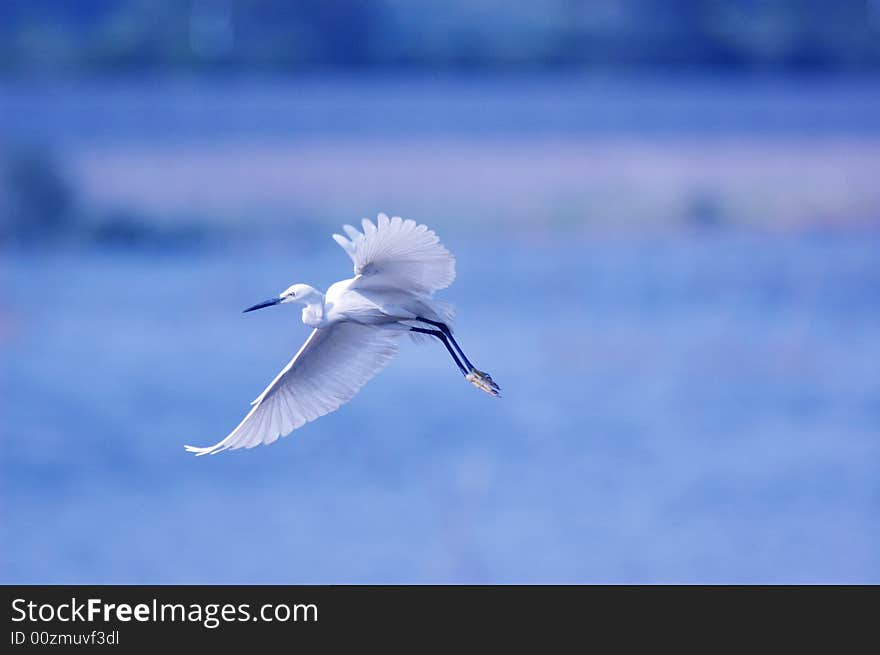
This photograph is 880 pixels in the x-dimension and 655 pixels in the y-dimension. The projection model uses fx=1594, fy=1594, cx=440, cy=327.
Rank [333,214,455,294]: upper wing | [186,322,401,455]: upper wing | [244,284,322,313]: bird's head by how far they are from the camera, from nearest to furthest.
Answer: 1. [333,214,455,294]: upper wing
2. [244,284,322,313]: bird's head
3. [186,322,401,455]: upper wing

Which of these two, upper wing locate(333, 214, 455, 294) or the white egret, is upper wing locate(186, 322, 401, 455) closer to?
the white egret

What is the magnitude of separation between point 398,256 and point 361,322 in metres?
0.39

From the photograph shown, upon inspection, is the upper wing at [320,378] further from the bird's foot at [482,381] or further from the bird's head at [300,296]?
the bird's foot at [482,381]

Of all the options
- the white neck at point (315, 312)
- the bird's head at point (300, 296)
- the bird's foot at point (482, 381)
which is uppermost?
the bird's head at point (300, 296)

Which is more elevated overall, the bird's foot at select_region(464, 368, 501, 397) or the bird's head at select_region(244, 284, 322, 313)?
the bird's head at select_region(244, 284, 322, 313)

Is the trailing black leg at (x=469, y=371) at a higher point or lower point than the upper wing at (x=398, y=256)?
lower

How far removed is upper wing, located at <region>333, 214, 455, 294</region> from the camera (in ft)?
17.8

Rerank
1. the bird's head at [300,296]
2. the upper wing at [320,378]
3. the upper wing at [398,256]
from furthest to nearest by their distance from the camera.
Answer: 1. the upper wing at [320,378]
2. the bird's head at [300,296]
3. the upper wing at [398,256]

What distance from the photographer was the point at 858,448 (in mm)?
21031

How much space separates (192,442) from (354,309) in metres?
14.3

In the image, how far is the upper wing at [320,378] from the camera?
246 inches

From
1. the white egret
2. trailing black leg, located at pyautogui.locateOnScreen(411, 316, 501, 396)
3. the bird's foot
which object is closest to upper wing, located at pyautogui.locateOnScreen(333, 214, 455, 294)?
the white egret

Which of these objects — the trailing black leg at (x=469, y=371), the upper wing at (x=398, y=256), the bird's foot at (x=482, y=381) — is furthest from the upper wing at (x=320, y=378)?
the bird's foot at (x=482, y=381)

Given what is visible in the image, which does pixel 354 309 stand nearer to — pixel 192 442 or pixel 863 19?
pixel 192 442
